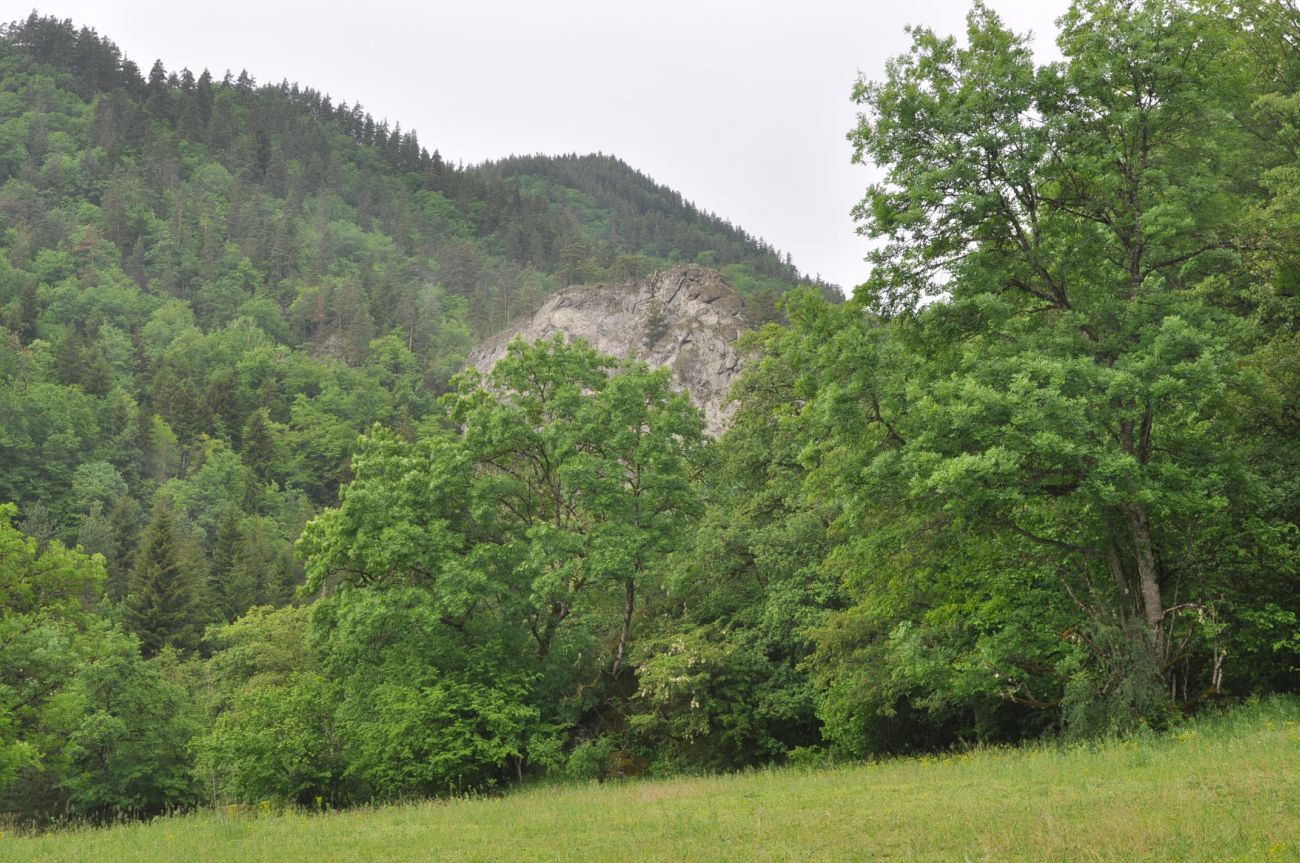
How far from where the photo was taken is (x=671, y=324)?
249ft

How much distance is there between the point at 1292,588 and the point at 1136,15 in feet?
35.3

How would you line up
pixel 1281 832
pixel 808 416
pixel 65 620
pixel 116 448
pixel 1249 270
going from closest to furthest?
pixel 1281 832 < pixel 1249 270 < pixel 808 416 < pixel 65 620 < pixel 116 448

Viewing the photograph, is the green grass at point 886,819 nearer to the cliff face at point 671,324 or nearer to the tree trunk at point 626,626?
the tree trunk at point 626,626

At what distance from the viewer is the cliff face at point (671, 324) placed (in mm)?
70125

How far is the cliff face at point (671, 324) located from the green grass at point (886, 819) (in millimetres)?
44732

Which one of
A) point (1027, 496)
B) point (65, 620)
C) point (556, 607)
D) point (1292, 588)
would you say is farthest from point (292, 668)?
point (1292, 588)

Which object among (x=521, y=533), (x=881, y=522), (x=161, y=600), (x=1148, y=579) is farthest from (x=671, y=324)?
(x=1148, y=579)

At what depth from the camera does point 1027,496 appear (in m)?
17.0

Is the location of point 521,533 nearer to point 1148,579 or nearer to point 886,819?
point 1148,579

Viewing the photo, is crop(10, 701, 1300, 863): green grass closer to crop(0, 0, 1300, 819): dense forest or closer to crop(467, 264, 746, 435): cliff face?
crop(0, 0, 1300, 819): dense forest

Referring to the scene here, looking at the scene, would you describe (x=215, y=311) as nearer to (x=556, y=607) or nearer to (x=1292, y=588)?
(x=556, y=607)

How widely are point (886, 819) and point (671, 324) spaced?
6556 centimetres

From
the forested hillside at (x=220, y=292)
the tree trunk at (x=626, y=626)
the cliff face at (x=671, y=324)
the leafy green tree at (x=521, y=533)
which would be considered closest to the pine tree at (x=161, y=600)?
the forested hillside at (x=220, y=292)

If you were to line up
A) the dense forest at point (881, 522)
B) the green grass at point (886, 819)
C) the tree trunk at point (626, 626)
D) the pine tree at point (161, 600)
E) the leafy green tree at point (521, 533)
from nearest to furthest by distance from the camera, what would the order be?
the green grass at point (886, 819) → the dense forest at point (881, 522) → the leafy green tree at point (521, 533) → the tree trunk at point (626, 626) → the pine tree at point (161, 600)
